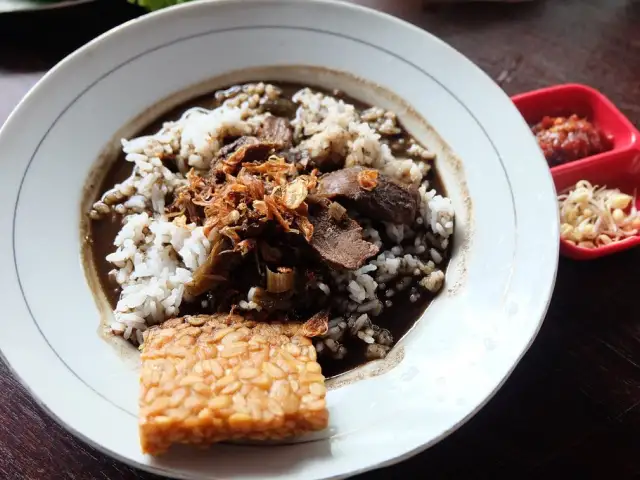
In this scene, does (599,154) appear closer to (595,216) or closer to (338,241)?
(595,216)

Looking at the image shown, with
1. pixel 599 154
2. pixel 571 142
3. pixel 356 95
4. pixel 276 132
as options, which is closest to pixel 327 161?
pixel 276 132

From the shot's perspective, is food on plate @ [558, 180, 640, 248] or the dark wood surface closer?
the dark wood surface

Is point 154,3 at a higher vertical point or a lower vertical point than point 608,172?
higher

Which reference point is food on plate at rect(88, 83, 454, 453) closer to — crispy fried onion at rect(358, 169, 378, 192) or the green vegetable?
crispy fried onion at rect(358, 169, 378, 192)

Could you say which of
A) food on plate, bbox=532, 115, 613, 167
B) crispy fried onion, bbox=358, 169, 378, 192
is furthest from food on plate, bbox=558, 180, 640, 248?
crispy fried onion, bbox=358, 169, 378, 192

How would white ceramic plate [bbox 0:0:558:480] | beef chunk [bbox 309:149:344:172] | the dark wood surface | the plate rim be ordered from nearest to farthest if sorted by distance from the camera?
white ceramic plate [bbox 0:0:558:480], the dark wood surface, beef chunk [bbox 309:149:344:172], the plate rim

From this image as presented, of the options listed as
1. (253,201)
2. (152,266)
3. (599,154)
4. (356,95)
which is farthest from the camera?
(356,95)
